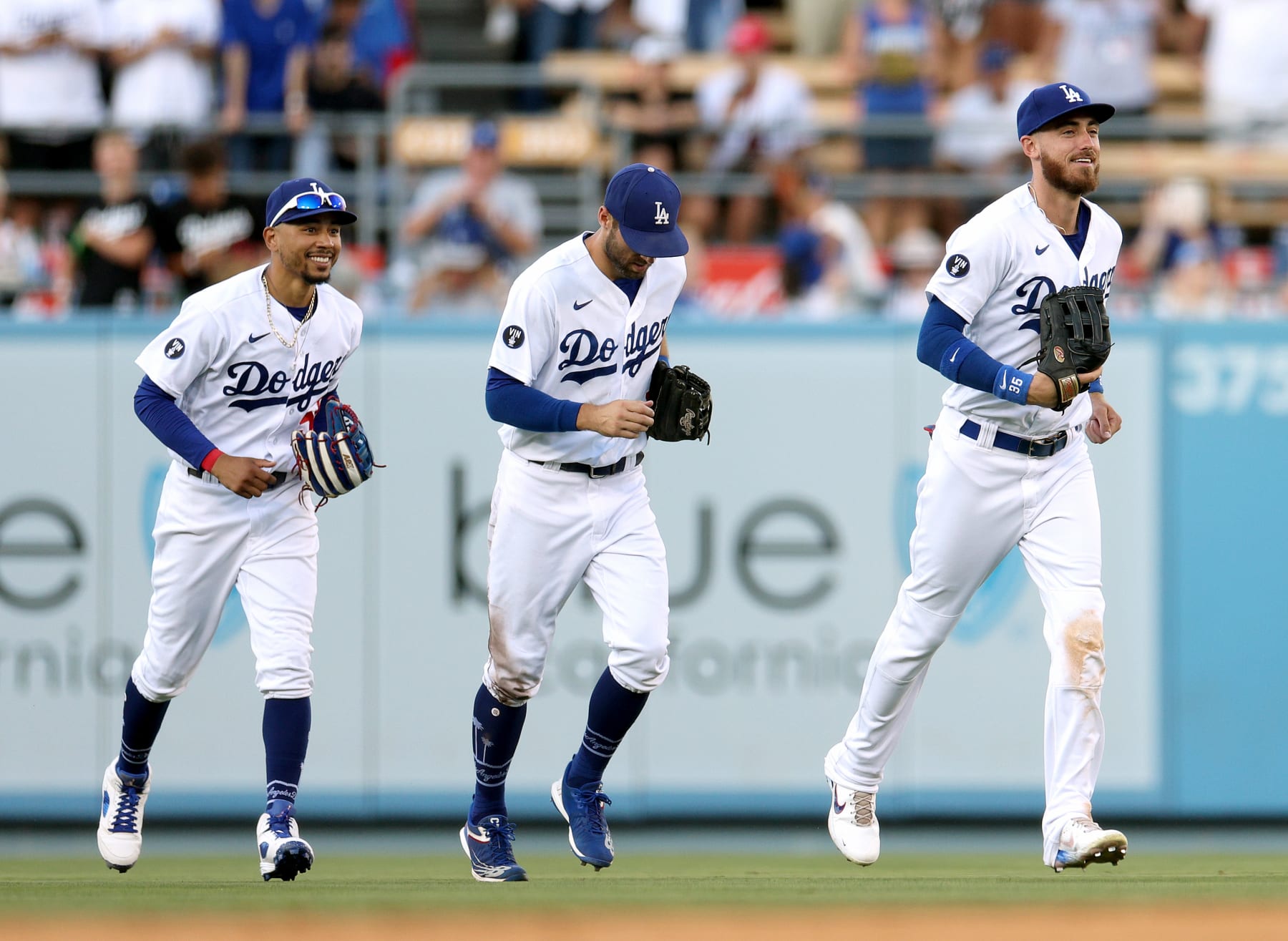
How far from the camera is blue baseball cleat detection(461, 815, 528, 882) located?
6566 millimetres

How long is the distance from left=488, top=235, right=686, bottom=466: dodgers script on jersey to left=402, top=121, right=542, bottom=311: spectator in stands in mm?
3686

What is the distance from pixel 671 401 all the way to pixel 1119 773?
4319 mm

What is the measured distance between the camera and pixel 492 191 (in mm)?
10383


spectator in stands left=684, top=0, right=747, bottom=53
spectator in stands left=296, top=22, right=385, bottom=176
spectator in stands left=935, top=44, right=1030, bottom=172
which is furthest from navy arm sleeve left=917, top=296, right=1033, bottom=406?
spectator in stands left=684, top=0, right=747, bottom=53

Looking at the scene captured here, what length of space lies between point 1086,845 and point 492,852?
7.10 ft

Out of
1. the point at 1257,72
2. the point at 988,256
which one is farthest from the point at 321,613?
the point at 1257,72

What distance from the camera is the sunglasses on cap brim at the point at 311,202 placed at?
6.22 meters

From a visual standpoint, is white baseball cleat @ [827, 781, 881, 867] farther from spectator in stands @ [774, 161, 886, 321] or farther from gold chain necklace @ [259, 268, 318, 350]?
spectator in stands @ [774, 161, 886, 321]

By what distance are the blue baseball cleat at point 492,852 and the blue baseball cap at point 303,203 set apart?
7.38 ft

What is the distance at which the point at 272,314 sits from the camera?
6391 millimetres

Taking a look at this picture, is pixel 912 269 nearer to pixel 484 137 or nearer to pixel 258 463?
pixel 484 137

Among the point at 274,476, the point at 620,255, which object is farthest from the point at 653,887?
the point at 620,255

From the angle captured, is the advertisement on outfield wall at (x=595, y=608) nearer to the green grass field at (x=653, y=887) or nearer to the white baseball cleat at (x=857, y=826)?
the green grass field at (x=653, y=887)

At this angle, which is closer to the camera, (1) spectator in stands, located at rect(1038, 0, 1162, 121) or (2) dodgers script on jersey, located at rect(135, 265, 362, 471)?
(2) dodgers script on jersey, located at rect(135, 265, 362, 471)
